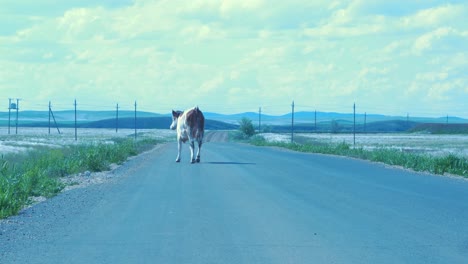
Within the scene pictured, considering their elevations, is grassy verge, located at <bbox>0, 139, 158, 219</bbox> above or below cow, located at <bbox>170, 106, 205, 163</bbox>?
below

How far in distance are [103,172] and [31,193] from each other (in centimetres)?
907

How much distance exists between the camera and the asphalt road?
11047 millimetres

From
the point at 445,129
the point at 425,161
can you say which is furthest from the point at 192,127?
the point at 445,129

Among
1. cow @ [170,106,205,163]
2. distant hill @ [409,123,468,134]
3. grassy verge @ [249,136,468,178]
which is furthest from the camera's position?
distant hill @ [409,123,468,134]

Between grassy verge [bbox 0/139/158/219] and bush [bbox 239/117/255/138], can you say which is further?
bush [bbox 239/117/255/138]

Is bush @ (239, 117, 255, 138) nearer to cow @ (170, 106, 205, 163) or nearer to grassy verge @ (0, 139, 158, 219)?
grassy verge @ (0, 139, 158, 219)

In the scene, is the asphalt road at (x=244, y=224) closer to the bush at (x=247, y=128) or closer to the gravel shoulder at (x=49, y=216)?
the gravel shoulder at (x=49, y=216)

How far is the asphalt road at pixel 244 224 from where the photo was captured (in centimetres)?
1105

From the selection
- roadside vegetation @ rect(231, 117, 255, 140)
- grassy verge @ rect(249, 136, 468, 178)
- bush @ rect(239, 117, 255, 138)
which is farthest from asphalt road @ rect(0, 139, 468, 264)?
bush @ rect(239, 117, 255, 138)

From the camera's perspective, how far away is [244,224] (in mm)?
13836

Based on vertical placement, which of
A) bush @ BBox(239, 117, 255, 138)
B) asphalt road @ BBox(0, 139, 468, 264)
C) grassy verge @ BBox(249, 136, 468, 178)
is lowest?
asphalt road @ BBox(0, 139, 468, 264)

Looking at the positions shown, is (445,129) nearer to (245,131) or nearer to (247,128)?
(247,128)

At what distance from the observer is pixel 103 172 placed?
93.1 feet

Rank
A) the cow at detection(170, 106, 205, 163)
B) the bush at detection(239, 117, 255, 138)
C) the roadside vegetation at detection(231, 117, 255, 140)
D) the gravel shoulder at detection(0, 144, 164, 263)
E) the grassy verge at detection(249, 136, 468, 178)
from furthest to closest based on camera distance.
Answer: the bush at detection(239, 117, 255, 138), the roadside vegetation at detection(231, 117, 255, 140), the cow at detection(170, 106, 205, 163), the grassy verge at detection(249, 136, 468, 178), the gravel shoulder at detection(0, 144, 164, 263)
